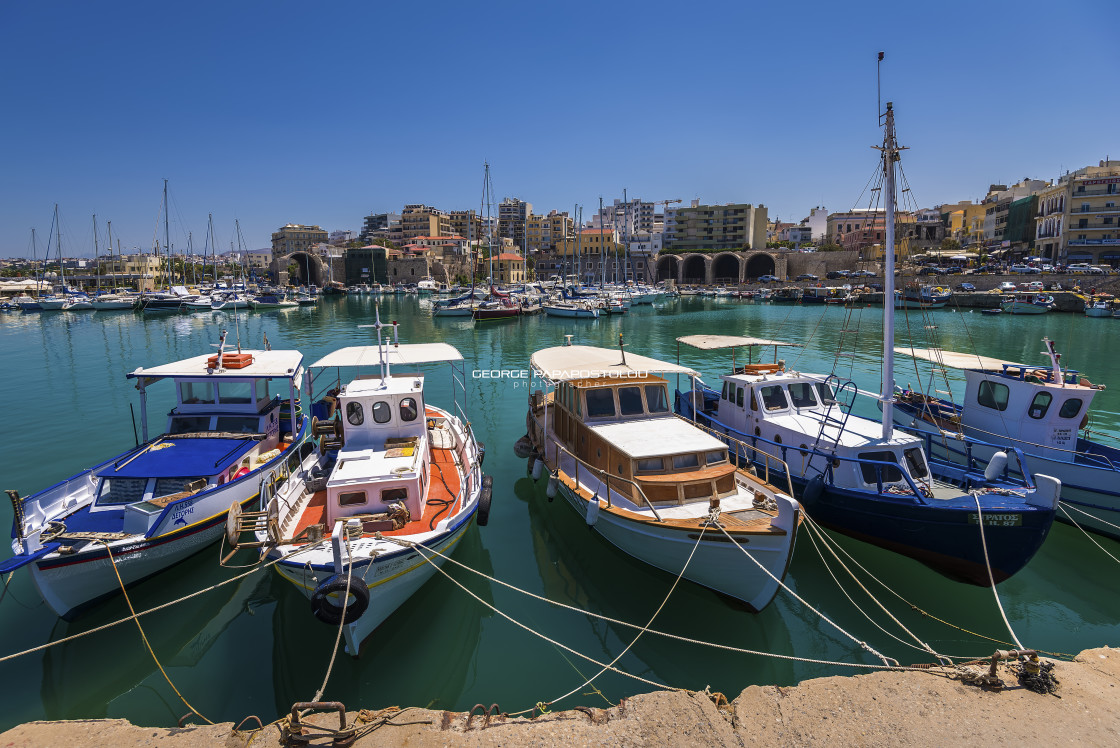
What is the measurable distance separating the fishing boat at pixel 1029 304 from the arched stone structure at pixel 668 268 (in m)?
62.3

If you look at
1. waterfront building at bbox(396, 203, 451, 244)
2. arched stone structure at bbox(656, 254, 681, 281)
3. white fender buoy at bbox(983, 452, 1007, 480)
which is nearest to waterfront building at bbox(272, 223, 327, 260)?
waterfront building at bbox(396, 203, 451, 244)

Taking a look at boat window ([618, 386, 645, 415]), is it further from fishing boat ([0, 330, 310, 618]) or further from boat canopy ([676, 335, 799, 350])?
fishing boat ([0, 330, 310, 618])

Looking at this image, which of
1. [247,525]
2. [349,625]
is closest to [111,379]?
[247,525]

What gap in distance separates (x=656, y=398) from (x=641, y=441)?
223 centimetres

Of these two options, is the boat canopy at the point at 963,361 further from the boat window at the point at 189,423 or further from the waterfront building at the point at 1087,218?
the waterfront building at the point at 1087,218

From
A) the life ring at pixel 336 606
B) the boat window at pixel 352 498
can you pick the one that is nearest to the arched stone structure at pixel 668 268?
the boat window at pixel 352 498

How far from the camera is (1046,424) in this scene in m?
13.4

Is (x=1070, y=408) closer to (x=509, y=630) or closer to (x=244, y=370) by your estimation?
(x=509, y=630)

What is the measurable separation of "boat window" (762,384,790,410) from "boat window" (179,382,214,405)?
48.0 feet

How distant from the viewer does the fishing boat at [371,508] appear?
27.2 feet

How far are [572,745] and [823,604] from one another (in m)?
6.49

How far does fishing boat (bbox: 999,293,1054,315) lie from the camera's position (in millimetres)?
61688

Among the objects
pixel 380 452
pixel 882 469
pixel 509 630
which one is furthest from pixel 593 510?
pixel 882 469

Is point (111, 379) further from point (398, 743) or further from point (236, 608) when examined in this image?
point (398, 743)
